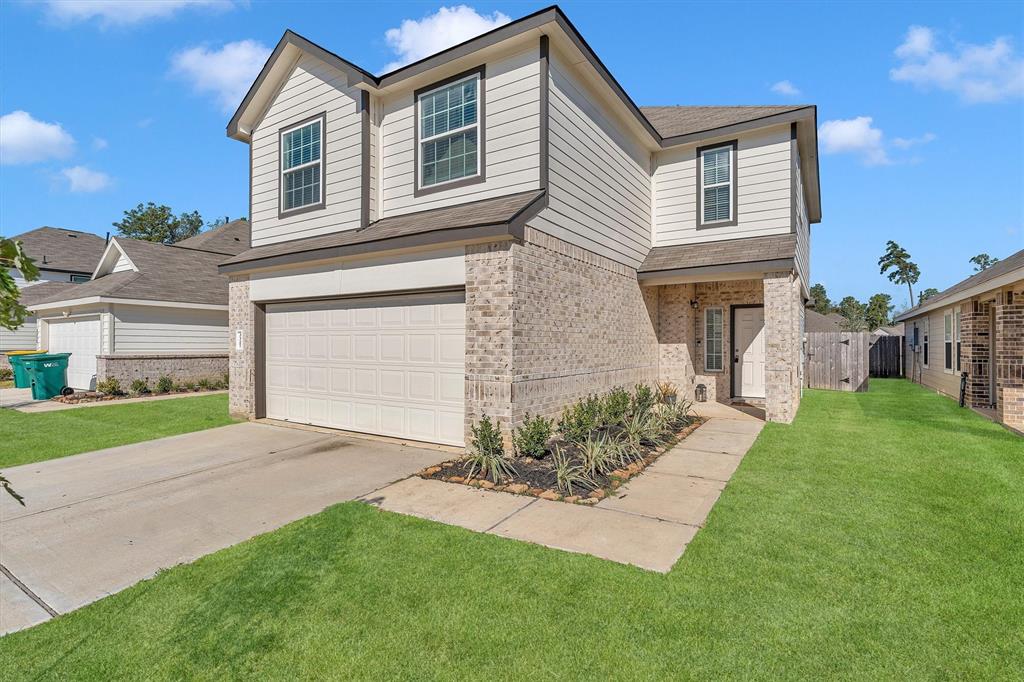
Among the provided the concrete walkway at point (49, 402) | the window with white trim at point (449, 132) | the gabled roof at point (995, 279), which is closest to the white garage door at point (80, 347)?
the concrete walkway at point (49, 402)

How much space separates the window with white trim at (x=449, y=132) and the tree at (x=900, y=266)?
8429 centimetres

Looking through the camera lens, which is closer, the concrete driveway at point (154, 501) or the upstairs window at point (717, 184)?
the concrete driveway at point (154, 501)

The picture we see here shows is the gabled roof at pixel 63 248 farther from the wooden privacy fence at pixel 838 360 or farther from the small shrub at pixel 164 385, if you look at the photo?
the wooden privacy fence at pixel 838 360

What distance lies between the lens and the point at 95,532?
15.1 ft

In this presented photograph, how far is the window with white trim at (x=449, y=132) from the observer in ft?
25.6

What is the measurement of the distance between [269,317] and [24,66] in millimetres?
5301

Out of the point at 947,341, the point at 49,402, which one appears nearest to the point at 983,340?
the point at 947,341

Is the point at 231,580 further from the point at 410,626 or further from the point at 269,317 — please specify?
the point at 269,317

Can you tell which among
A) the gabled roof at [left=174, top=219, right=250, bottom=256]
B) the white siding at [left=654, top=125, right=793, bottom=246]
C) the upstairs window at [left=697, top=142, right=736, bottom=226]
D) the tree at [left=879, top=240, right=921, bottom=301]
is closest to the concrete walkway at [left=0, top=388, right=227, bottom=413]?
the gabled roof at [left=174, top=219, right=250, bottom=256]

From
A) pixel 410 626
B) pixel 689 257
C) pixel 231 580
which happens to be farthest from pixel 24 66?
pixel 689 257

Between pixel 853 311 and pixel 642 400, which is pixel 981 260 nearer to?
pixel 853 311

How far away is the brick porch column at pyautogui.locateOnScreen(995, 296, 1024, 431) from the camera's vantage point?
9.37m

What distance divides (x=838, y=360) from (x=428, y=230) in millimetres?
15289

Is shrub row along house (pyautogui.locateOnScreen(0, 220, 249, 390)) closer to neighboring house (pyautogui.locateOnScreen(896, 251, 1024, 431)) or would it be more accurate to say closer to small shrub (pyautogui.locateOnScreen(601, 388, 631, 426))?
small shrub (pyautogui.locateOnScreen(601, 388, 631, 426))
